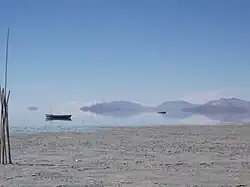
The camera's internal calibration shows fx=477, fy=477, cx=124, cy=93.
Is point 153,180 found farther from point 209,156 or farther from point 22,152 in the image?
point 22,152

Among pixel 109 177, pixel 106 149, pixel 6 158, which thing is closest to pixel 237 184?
pixel 109 177

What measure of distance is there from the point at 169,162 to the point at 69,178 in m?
4.08

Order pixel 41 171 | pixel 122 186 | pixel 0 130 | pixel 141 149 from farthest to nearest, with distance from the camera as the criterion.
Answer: pixel 141 149 → pixel 0 130 → pixel 41 171 → pixel 122 186

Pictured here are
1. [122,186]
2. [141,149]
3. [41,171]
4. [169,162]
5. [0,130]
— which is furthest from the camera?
[141,149]

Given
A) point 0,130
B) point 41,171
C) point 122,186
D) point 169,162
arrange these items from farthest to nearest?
point 0,130 < point 169,162 < point 41,171 < point 122,186

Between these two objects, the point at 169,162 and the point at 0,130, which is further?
the point at 0,130

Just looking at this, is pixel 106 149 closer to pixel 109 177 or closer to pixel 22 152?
pixel 22 152

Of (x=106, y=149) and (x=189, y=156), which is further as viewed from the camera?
(x=106, y=149)

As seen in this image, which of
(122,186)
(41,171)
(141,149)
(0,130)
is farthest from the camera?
(141,149)

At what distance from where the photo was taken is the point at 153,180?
462 inches

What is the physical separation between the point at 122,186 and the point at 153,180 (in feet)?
3.50

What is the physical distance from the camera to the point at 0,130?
16.3 m

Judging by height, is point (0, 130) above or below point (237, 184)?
above

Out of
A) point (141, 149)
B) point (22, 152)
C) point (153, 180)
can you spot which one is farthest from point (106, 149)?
point (153, 180)
